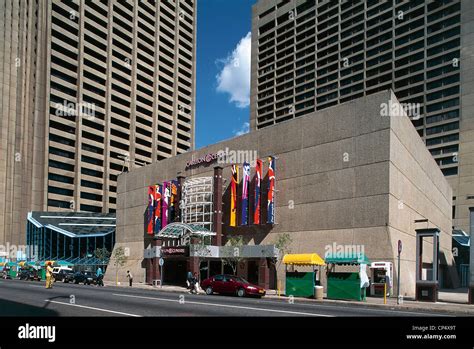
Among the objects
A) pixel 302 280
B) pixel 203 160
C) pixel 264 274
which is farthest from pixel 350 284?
pixel 203 160

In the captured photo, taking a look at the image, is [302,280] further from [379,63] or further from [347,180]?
[379,63]

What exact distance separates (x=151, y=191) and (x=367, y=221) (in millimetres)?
24236

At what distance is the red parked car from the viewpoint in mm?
27906

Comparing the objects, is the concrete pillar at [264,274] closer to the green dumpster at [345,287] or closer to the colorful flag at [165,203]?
the green dumpster at [345,287]

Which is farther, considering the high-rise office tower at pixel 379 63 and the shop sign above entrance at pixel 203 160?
the high-rise office tower at pixel 379 63

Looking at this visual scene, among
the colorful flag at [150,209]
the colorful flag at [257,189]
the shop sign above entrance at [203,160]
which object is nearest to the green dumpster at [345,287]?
the colorful flag at [257,189]

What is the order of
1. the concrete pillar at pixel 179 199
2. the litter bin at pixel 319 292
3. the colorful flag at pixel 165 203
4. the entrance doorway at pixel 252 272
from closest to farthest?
the litter bin at pixel 319 292, the entrance doorway at pixel 252 272, the concrete pillar at pixel 179 199, the colorful flag at pixel 165 203

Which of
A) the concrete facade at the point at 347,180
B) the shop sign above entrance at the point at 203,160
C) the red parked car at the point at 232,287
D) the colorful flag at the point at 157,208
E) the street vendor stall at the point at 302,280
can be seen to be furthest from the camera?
the colorful flag at the point at 157,208

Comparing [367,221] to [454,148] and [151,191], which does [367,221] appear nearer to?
[151,191]

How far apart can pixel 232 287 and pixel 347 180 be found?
36.7 ft

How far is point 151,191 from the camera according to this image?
4922 cm

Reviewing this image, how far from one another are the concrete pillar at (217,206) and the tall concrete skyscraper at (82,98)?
50.5m

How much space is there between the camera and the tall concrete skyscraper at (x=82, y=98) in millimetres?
87812
